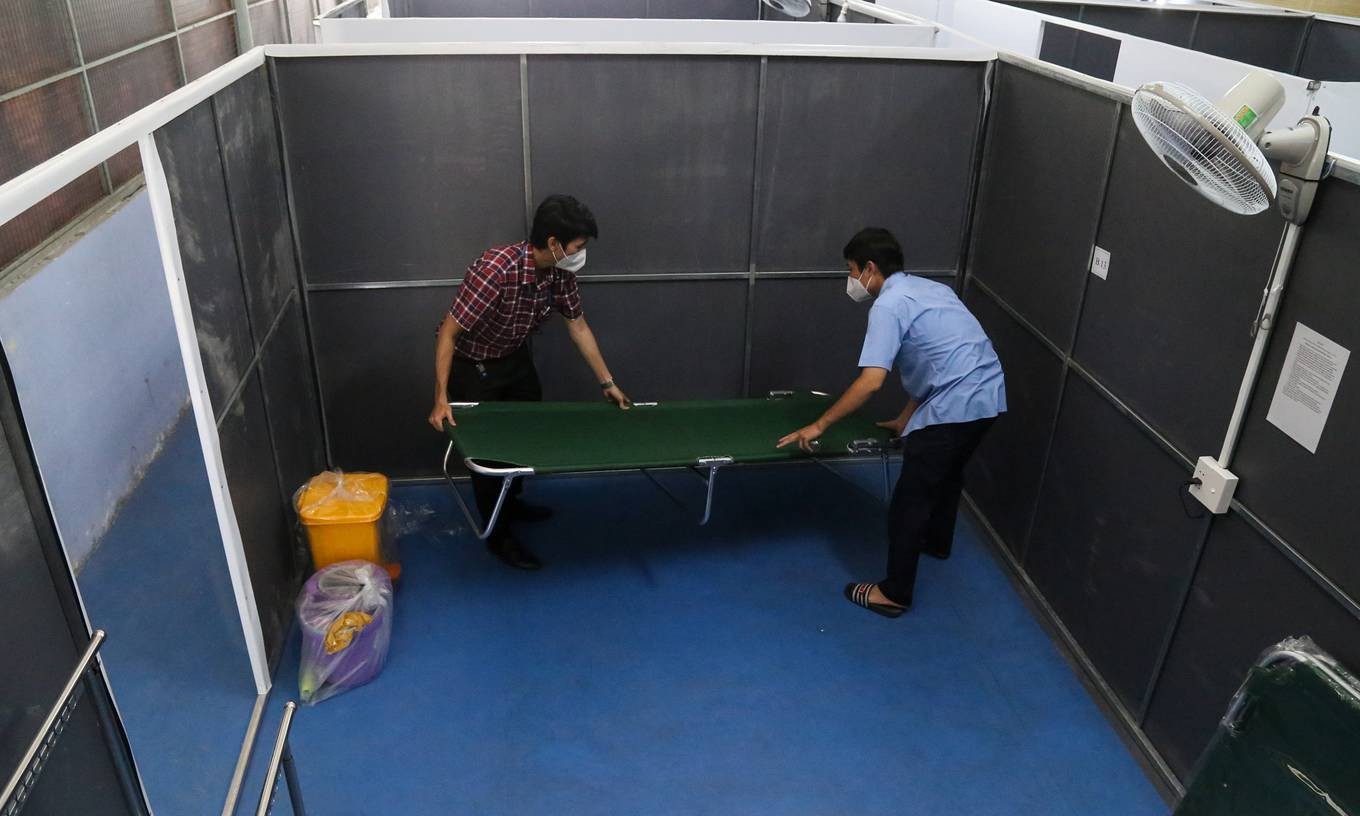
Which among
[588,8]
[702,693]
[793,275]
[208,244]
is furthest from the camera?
[588,8]

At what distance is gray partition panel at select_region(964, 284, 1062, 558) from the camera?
3.58 m

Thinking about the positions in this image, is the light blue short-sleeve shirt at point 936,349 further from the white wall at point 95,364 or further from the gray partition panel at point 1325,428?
the white wall at point 95,364

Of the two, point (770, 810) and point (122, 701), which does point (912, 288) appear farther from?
point (122, 701)

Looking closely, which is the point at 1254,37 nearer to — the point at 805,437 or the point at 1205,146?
the point at 805,437

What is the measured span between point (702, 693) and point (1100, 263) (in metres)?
2.00

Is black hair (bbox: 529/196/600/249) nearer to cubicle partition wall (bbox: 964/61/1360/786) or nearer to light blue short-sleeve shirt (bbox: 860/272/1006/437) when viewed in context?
light blue short-sleeve shirt (bbox: 860/272/1006/437)

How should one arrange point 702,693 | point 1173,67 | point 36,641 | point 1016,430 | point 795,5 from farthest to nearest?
point 795,5, point 1173,67, point 1016,430, point 702,693, point 36,641

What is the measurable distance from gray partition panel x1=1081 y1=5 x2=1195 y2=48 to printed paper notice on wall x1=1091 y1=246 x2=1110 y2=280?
3.54 metres

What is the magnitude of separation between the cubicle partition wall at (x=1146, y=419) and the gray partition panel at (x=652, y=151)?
1116 mm

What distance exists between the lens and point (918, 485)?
347cm

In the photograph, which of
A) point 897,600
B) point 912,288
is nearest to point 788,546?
point 897,600

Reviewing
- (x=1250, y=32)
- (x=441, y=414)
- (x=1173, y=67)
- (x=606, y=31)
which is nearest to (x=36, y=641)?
(x=441, y=414)

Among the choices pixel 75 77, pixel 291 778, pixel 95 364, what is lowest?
pixel 291 778

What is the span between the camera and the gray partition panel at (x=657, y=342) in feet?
13.6
